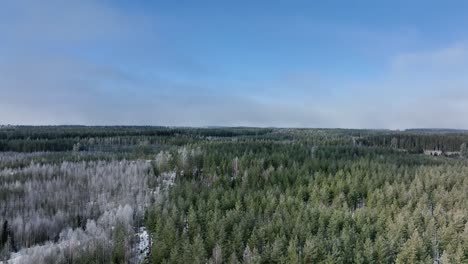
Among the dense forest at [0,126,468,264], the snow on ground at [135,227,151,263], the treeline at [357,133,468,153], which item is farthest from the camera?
the treeline at [357,133,468,153]

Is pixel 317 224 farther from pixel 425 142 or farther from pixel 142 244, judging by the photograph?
pixel 425 142

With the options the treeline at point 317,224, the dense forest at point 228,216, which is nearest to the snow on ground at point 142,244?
the dense forest at point 228,216

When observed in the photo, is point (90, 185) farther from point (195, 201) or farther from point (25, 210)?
point (195, 201)

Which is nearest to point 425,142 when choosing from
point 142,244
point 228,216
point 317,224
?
point 317,224

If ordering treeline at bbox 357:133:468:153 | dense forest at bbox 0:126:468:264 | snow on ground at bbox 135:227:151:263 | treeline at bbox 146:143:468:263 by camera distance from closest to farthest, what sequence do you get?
treeline at bbox 146:143:468:263 → dense forest at bbox 0:126:468:264 → snow on ground at bbox 135:227:151:263 → treeline at bbox 357:133:468:153

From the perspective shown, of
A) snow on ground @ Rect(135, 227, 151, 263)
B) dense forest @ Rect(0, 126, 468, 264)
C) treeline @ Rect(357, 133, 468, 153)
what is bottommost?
snow on ground @ Rect(135, 227, 151, 263)

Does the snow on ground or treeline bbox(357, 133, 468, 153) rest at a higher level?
treeline bbox(357, 133, 468, 153)

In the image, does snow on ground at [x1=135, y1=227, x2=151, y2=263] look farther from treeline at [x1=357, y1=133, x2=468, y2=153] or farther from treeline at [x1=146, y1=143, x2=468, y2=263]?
treeline at [x1=357, y1=133, x2=468, y2=153]

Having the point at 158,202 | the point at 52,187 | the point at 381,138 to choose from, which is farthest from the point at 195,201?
the point at 381,138

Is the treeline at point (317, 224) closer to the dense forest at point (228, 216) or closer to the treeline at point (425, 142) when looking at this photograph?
the dense forest at point (228, 216)

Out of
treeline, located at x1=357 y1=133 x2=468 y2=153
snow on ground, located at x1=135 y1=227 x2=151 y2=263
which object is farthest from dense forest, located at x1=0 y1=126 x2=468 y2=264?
treeline, located at x1=357 y1=133 x2=468 y2=153

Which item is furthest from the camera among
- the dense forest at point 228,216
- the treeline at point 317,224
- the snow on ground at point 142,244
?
the snow on ground at point 142,244

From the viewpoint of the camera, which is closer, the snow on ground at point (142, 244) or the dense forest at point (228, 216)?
the dense forest at point (228, 216)
